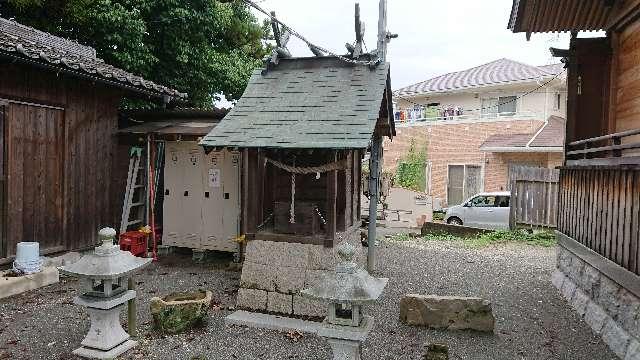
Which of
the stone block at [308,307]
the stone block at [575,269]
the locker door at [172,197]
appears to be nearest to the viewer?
the stone block at [308,307]

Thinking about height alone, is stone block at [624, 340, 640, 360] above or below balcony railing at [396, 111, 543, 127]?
below

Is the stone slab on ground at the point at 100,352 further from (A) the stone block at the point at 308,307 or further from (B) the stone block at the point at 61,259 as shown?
(B) the stone block at the point at 61,259

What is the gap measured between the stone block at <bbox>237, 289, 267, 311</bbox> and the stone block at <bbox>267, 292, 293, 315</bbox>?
0.08m

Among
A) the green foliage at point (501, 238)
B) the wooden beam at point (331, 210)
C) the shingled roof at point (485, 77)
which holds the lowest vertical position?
the green foliage at point (501, 238)

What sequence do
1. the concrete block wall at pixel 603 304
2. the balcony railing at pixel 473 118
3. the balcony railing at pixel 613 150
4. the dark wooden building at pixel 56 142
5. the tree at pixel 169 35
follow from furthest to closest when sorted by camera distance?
the balcony railing at pixel 473 118
the tree at pixel 169 35
the dark wooden building at pixel 56 142
the concrete block wall at pixel 603 304
the balcony railing at pixel 613 150

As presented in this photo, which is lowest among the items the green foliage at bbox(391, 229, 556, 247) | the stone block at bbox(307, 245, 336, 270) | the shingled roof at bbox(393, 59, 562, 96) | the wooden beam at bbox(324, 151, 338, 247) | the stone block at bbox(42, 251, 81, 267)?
the green foliage at bbox(391, 229, 556, 247)

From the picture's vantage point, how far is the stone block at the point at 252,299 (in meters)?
6.79

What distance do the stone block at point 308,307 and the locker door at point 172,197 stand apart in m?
4.51

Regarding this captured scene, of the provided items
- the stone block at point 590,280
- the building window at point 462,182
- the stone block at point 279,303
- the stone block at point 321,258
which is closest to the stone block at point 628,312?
the stone block at point 590,280

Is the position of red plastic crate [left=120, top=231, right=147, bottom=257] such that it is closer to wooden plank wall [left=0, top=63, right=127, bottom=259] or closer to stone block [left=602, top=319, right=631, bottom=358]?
wooden plank wall [left=0, top=63, right=127, bottom=259]

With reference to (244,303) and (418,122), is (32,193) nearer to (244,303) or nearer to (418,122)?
(244,303)

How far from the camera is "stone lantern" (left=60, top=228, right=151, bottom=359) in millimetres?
5074

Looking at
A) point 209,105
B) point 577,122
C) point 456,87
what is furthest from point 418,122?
point 577,122

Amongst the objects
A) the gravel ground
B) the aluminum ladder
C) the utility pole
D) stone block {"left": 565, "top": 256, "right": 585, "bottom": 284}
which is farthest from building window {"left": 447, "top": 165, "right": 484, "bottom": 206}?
the aluminum ladder
